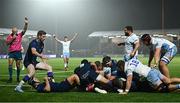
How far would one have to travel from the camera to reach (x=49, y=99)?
9852mm

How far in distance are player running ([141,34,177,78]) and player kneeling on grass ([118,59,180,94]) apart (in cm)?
70

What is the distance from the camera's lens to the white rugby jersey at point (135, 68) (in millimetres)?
→ 10883

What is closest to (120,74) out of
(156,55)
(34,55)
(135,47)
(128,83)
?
(135,47)

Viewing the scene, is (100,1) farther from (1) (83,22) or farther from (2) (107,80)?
(2) (107,80)

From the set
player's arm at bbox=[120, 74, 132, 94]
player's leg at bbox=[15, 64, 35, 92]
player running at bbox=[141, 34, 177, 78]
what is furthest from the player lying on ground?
player's leg at bbox=[15, 64, 35, 92]

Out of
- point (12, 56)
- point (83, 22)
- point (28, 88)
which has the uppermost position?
point (83, 22)

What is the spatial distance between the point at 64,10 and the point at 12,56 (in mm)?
55482

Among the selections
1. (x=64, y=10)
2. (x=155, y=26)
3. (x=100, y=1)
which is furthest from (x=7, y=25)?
(x=155, y=26)

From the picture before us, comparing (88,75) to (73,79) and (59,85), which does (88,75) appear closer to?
(73,79)

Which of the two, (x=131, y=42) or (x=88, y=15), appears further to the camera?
(x=88, y=15)

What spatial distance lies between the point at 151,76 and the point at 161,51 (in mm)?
1673

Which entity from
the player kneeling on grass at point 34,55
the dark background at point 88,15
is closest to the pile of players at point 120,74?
the player kneeling on grass at point 34,55

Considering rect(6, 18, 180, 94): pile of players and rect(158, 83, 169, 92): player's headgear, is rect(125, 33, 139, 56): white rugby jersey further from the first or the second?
rect(158, 83, 169, 92): player's headgear

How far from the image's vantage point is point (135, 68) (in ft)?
36.1
